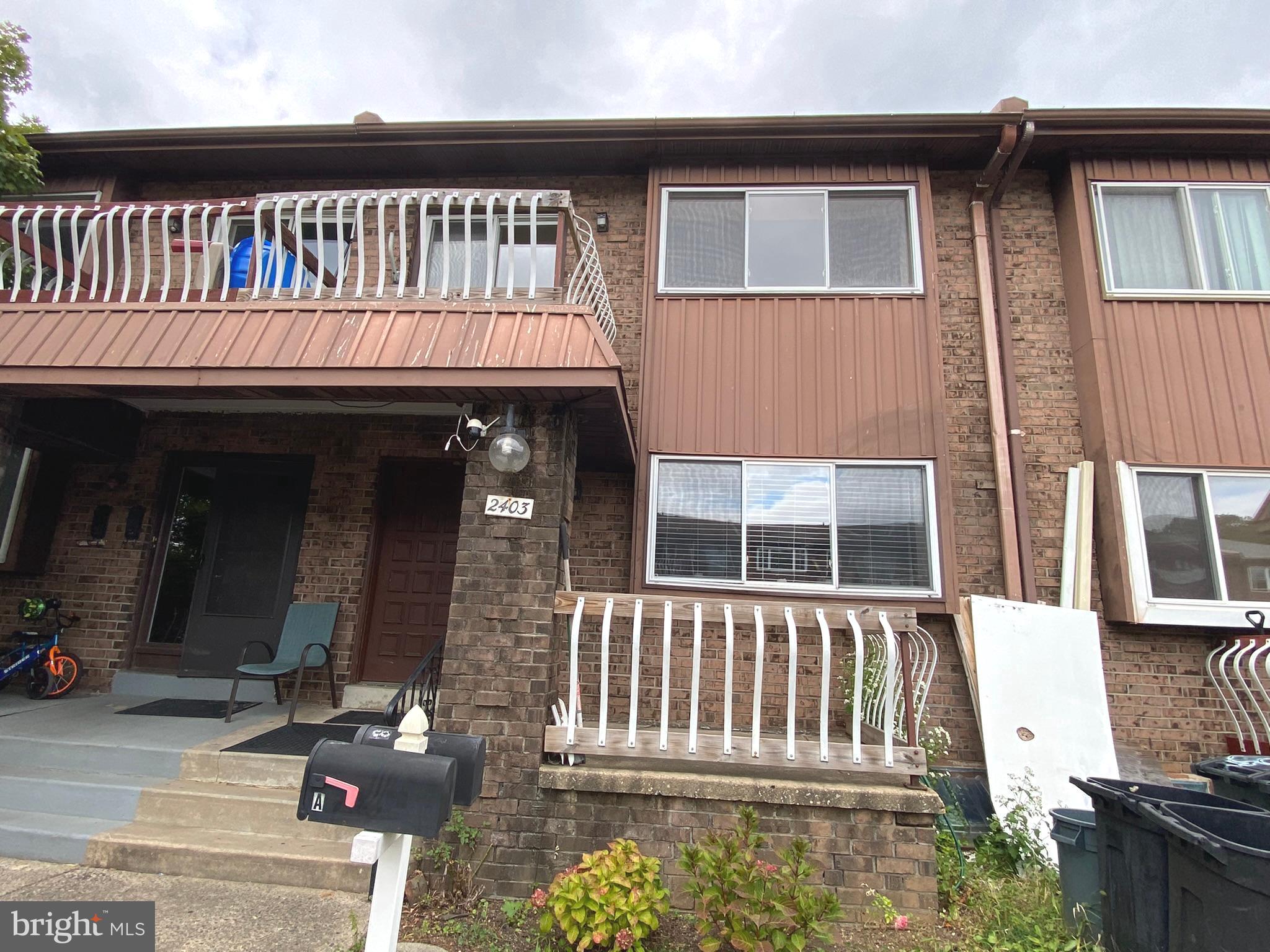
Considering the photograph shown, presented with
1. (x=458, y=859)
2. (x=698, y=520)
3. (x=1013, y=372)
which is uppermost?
(x=1013, y=372)

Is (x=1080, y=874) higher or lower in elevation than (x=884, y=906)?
higher

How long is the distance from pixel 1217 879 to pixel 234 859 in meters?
4.49

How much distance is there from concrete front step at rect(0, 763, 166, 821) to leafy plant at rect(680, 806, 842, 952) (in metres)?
3.41

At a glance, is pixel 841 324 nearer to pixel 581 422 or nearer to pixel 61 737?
pixel 581 422

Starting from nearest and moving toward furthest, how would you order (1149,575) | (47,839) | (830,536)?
(47,839)
(1149,575)
(830,536)

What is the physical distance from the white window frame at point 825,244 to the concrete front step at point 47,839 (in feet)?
18.7

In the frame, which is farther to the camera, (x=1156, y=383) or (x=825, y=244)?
(x=825, y=244)

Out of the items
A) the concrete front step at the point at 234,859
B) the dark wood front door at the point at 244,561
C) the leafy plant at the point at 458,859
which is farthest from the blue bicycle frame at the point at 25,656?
the leafy plant at the point at 458,859

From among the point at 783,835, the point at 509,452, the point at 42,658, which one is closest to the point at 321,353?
the point at 509,452

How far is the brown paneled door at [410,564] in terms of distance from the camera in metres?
5.77

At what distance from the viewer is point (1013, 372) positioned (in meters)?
5.80

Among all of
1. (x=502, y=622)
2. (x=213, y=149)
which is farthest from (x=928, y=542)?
(x=213, y=149)

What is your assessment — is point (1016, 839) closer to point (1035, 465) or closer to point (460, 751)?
point (1035, 465)

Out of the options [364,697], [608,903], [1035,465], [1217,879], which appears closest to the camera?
[1217,879]
